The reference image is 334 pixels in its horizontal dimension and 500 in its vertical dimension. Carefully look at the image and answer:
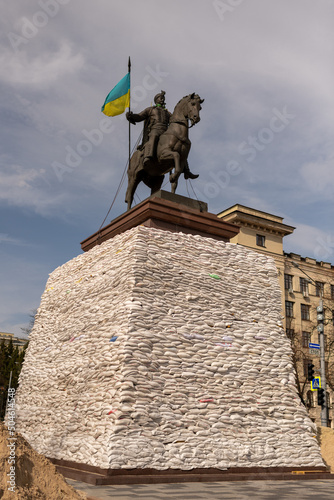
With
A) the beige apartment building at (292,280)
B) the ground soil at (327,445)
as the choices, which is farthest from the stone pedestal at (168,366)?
Answer: the beige apartment building at (292,280)

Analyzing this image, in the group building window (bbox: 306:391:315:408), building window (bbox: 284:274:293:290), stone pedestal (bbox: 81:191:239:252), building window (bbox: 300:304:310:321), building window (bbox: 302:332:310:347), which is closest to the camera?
stone pedestal (bbox: 81:191:239:252)

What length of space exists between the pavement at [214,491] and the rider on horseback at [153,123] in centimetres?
697

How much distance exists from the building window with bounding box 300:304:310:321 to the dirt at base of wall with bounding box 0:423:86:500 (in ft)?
108

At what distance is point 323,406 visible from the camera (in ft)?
47.2

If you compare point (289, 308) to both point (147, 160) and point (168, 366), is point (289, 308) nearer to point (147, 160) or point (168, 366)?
point (147, 160)

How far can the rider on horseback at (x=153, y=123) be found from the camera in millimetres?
11570

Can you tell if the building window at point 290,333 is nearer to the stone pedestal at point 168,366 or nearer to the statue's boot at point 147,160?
the stone pedestal at point 168,366

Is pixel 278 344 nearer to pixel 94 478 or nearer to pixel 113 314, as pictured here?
pixel 113 314

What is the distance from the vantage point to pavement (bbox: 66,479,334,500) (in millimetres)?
5906

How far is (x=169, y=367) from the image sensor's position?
843 centimetres

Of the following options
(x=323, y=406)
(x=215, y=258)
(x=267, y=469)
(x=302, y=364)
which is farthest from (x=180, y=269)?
(x=302, y=364)

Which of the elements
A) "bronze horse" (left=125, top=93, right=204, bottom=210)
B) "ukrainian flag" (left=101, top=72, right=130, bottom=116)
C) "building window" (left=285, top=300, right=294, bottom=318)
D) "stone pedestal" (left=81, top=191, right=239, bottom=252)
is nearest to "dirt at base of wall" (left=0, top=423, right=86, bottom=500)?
"stone pedestal" (left=81, top=191, right=239, bottom=252)

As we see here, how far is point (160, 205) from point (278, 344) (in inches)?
154

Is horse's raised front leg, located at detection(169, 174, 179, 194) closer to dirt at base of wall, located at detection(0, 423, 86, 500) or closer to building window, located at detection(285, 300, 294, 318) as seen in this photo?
dirt at base of wall, located at detection(0, 423, 86, 500)
